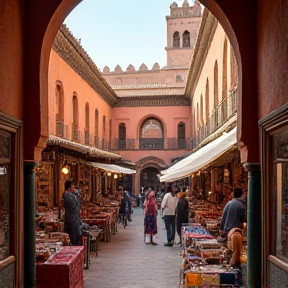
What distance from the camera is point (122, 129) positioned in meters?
35.4

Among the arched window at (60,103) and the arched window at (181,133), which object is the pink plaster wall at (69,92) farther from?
the arched window at (181,133)

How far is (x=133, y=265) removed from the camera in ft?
35.0

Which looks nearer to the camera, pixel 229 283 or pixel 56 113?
pixel 229 283

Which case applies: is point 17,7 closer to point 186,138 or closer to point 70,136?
point 70,136

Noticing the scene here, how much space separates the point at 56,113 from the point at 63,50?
2.23 metres

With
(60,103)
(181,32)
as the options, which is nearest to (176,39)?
(181,32)

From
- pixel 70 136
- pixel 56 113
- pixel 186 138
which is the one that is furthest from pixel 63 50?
pixel 186 138

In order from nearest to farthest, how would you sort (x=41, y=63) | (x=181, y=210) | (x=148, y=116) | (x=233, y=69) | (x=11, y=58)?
1. (x=11, y=58)
2. (x=41, y=63)
3. (x=181, y=210)
4. (x=233, y=69)
5. (x=148, y=116)

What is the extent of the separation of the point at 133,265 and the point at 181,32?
3870cm

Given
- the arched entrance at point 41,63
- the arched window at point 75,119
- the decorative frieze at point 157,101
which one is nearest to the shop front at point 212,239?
the arched entrance at point 41,63

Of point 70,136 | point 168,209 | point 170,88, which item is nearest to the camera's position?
point 168,209

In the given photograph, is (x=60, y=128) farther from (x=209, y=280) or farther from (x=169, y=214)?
(x=209, y=280)

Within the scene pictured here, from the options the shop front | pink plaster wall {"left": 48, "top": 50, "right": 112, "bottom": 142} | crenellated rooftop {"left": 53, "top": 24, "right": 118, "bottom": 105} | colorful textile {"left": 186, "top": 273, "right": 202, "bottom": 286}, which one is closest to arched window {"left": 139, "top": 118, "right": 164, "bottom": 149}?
crenellated rooftop {"left": 53, "top": 24, "right": 118, "bottom": 105}

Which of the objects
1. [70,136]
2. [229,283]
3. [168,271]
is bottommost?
[168,271]
